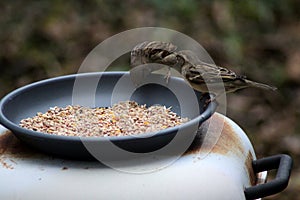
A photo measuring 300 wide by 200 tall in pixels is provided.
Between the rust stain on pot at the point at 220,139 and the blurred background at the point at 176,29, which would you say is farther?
the blurred background at the point at 176,29

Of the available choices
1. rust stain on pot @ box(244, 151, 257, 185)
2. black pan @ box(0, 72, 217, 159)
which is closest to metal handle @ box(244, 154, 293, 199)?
rust stain on pot @ box(244, 151, 257, 185)

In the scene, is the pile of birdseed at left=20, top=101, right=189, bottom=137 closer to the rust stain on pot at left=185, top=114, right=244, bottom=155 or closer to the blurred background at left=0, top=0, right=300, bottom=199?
the rust stain on pot at left=185, top=114, right=244, bottom=155

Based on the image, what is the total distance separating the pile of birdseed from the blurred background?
1568 millimetres

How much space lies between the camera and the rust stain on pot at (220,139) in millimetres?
1331

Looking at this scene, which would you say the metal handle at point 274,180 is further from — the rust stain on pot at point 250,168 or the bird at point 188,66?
the bird at point 188,66

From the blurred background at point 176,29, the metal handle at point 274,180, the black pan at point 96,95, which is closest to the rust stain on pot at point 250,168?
the metal handle at point 274,180

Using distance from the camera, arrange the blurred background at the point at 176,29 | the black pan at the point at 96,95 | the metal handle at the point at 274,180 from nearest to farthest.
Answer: the metal handle at the point at 274,180 < the black pan at the point at 96,95 < the blurred background at the point at 176,29

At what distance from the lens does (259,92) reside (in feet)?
10.4

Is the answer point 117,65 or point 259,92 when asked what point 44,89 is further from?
point 259,92

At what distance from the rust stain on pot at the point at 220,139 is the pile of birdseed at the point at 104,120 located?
6 cm

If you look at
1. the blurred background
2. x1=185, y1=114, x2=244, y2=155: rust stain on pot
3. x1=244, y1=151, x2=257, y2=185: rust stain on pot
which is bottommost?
the blurred background

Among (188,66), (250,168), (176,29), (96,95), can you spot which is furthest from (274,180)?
(176,29)

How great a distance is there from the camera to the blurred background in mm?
3188

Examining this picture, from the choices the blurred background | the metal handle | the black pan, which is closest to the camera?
the metal handle
